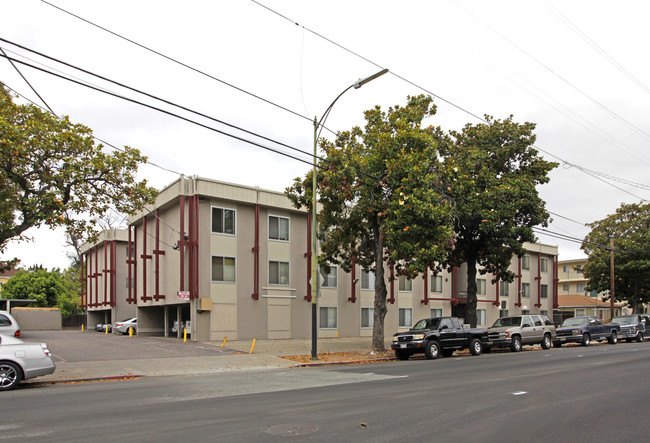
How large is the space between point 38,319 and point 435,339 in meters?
44.1

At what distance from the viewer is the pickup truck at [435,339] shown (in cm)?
2111

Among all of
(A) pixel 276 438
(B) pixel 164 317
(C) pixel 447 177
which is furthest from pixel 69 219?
(B) pixel 164 317

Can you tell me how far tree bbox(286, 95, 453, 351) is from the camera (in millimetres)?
20422

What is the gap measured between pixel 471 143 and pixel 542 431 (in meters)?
23.9

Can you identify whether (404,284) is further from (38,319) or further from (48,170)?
(38,319)

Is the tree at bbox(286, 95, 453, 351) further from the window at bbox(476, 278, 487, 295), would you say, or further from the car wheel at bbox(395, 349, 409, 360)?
the window at bbox(476, 278, 487, 295)

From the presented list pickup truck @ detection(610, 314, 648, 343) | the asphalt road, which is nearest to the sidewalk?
the asphalt road

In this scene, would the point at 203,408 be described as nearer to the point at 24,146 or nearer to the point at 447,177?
the point at 24,146

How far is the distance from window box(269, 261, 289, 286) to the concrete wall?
103 ft

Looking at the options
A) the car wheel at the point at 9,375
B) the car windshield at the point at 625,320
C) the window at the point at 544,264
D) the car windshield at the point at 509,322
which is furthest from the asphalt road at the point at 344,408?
the window at the point at 544,264

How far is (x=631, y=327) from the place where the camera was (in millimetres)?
33531

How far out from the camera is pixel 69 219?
1722 centimetres

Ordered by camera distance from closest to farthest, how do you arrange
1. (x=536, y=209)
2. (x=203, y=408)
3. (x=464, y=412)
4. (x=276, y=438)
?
(x=276, y=438) → (x=464, y=412) → (x=203, y=408) → (x=536, y=209)

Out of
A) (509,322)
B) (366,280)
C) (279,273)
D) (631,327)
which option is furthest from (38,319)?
(631,327)
